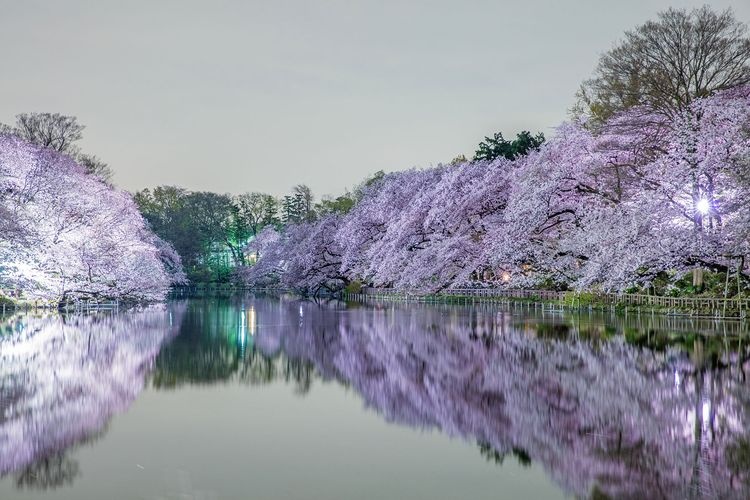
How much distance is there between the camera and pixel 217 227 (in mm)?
108062

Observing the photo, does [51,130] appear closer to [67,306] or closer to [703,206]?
[67,306]

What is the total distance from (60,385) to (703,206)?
22.6 m

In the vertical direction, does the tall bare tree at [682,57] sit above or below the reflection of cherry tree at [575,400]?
above

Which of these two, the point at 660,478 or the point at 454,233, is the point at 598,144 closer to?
the point at 454,233

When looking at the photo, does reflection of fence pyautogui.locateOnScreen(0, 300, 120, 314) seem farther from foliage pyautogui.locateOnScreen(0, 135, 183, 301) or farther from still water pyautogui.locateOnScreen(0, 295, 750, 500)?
still water pyautogui.locateOnScreen(0, 295, 750, 500)

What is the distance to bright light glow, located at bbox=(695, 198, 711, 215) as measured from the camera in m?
27.5

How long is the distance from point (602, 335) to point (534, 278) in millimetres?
16324

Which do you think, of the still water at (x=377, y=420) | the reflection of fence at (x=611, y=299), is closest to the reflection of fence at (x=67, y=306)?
the still water at (x=377, y=420)

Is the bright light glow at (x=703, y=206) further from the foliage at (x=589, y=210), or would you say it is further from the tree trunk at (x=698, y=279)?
the tree trunk at (x=698, y=279)

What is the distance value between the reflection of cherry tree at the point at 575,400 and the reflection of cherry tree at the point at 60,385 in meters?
4.01

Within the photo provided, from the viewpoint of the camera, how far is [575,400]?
12.0 metres

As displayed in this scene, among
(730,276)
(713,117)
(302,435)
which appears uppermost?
(713,117)

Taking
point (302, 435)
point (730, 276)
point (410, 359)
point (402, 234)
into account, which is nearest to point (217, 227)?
point (402, 234)

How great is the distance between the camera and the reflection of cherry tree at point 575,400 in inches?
309
